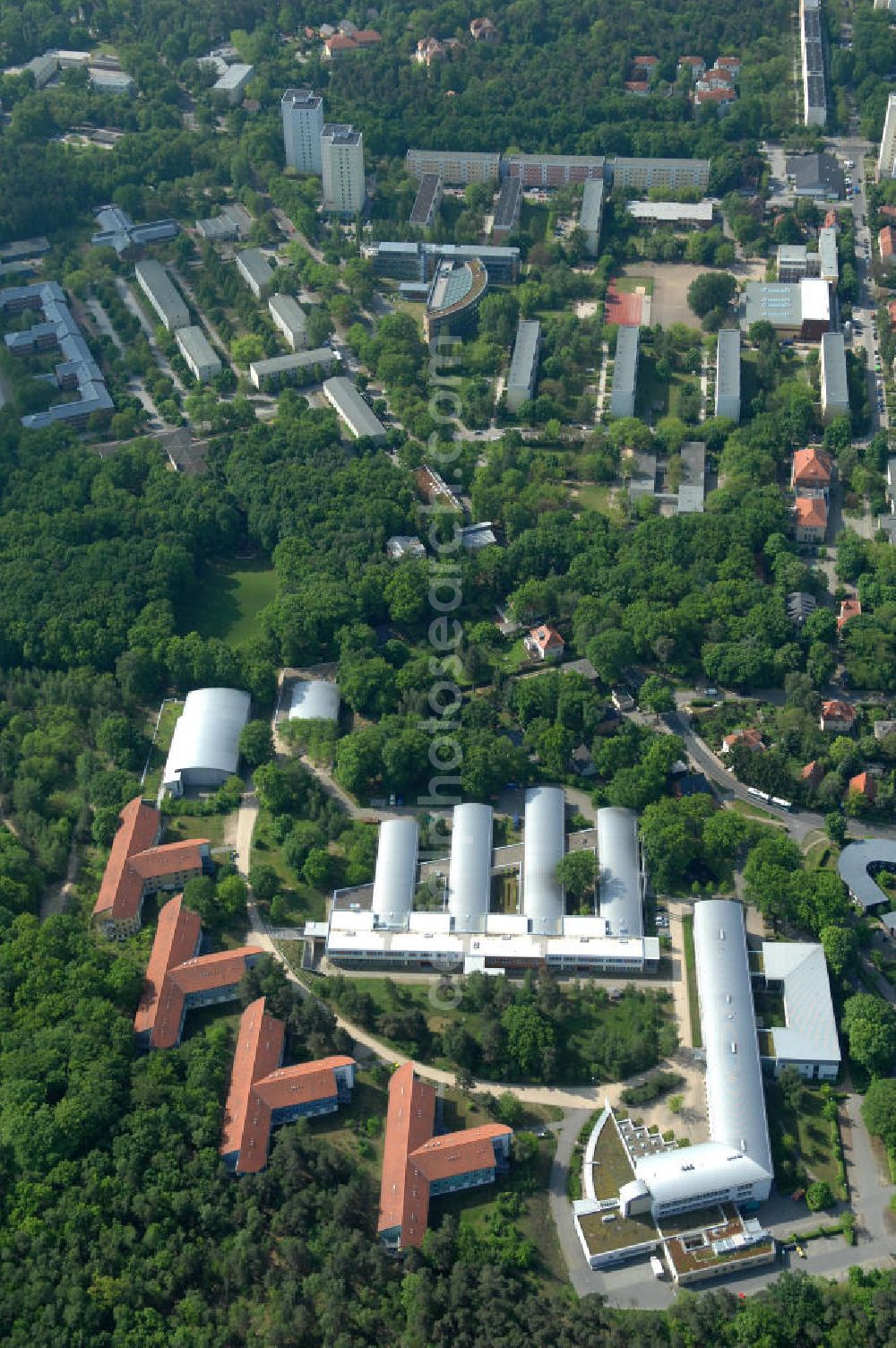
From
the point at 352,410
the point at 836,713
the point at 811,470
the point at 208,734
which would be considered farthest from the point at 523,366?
the point at 208,734

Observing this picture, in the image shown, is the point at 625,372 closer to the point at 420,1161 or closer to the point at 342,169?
the point at 342,169

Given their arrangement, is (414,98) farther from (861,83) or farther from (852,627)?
(852,627)

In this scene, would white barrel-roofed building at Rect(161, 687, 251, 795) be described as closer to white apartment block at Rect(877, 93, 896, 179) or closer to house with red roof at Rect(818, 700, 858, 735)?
house with red roof at Rect(818, 700, 858, 735)

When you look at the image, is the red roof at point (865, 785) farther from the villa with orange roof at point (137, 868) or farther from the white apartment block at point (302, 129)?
the white apartment block at point (302, 129)

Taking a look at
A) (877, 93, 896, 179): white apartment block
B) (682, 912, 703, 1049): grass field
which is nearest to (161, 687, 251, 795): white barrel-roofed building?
(682, 912, 703, 1049): grass field

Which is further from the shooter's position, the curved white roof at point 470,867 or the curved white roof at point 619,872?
the curved white roof at point 470,867

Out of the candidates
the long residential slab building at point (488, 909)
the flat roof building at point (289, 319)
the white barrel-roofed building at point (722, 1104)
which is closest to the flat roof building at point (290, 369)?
the flat roof building at point (289, 319)
